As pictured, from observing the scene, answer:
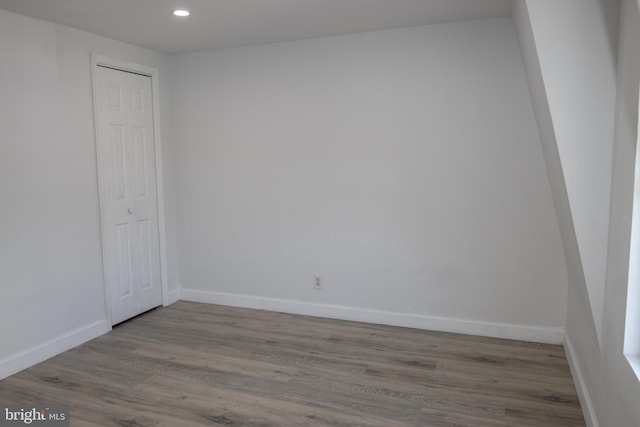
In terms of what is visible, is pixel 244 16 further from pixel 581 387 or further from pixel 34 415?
pixel 581 387

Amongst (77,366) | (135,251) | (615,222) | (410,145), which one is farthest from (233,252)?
(615,222)

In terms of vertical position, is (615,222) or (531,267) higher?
(615,222)

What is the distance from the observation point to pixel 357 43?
387 cm

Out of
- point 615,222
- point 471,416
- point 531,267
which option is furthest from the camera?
point 531,267

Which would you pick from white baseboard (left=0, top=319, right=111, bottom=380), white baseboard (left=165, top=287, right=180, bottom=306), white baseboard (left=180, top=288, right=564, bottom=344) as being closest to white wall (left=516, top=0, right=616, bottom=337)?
white baseboard (left=180, top=288, right=564, bottom=344)

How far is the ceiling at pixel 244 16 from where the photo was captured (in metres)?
3.04

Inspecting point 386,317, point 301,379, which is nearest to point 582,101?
point 301,379

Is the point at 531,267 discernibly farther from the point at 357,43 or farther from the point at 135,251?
the point at 135,251

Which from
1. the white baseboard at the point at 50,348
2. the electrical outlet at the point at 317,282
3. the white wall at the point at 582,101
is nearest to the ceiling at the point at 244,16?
the white wall at the point at 582,101

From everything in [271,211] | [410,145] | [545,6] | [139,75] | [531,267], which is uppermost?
[139,75]

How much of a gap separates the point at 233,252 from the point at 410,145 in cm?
191

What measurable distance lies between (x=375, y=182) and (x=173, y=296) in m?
2.29

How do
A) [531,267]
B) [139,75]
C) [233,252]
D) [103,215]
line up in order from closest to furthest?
[531,267]
[103,215]
[139,75]
[233,252]

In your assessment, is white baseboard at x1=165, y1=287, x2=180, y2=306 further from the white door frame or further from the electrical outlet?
the electrical outlet
